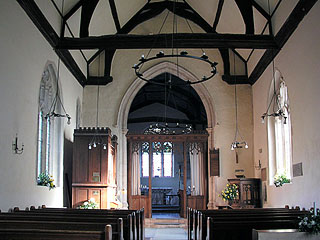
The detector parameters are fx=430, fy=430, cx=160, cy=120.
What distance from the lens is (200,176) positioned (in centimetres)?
1313

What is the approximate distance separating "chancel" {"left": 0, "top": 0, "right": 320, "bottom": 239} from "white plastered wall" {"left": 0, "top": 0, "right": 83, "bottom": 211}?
0.10ft

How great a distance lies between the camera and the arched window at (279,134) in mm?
9711

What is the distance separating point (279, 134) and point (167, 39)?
3670mm

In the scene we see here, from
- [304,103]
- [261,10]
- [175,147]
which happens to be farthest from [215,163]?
Answer: [304,103]

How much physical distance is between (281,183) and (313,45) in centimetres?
320

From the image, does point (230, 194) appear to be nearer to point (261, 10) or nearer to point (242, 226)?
point (261, 10)

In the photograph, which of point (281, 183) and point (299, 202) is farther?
point (281, 183)

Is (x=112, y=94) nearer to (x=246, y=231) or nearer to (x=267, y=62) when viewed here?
(x=267, y=62)

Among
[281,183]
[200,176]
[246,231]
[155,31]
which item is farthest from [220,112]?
[246,231]

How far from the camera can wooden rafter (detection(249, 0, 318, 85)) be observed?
7834mm

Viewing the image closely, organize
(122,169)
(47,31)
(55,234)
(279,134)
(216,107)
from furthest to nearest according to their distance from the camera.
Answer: (216,107)
(122,169)
(279,134)
(47,31)
(55,234)

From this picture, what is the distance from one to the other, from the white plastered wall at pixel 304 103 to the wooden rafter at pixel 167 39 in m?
0.89

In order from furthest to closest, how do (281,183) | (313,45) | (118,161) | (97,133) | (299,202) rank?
(118,161) < (97,133) < (281,183) < (299,202) < (313,45)

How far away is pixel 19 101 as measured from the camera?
287 inches
